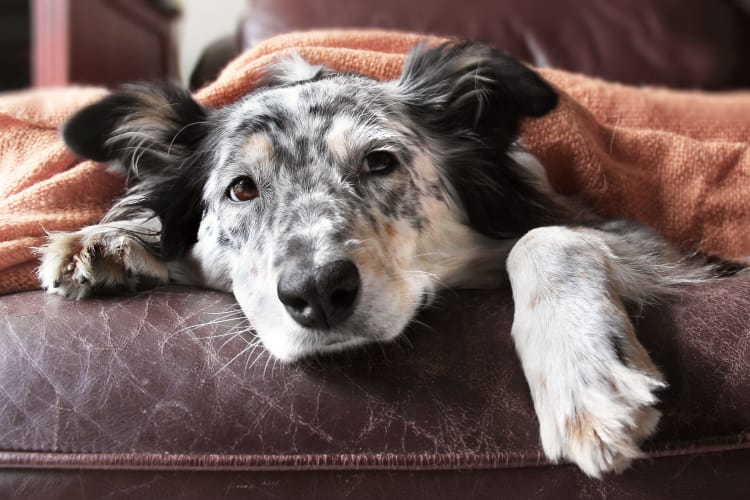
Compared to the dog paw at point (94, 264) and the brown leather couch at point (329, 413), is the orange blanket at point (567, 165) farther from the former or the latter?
the brown leather couch at point (329, 413)

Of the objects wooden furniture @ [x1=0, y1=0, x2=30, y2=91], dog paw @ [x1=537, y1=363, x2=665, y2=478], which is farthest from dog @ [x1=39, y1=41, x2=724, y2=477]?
wooden furniture @ [x1=0, y1=0, x2=30, y2=91]

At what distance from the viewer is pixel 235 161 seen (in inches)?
56.7

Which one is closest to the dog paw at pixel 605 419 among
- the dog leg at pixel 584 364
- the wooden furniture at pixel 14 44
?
the dog leg at pixel 584 364

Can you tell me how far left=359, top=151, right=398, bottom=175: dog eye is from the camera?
54.8 inches

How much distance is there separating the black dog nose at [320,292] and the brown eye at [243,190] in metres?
0.45

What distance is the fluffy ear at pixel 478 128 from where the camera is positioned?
153 cm

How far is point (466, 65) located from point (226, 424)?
1094 mm

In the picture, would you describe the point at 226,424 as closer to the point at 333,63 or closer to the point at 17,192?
the point at 17,192

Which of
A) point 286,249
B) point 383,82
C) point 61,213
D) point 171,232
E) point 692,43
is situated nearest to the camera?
point 286,249

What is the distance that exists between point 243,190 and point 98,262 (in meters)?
0.36

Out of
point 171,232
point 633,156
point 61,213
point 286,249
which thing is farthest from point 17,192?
point 633,156

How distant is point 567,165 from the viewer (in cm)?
166

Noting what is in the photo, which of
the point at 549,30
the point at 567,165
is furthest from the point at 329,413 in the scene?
the point at 549,30

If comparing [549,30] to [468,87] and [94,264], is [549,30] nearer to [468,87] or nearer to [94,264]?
[468,87]
